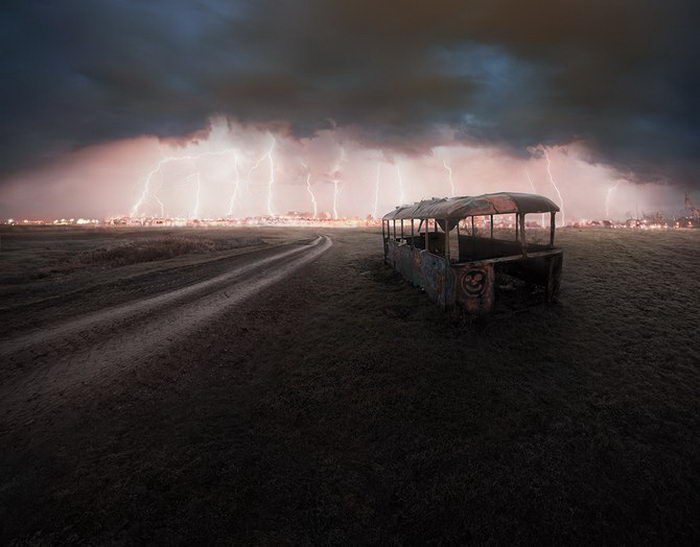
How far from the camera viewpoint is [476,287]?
7414mm

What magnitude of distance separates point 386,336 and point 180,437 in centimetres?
428

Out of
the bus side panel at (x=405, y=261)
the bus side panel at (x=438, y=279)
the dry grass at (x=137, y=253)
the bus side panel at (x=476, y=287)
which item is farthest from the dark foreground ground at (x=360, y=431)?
the dry grass at (x=137, y=253)

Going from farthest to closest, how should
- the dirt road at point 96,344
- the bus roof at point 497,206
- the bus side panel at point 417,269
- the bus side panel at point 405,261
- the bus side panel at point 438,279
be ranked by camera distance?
the bus side panel at point 405,261 < the bus side panel at point 417,269 < the bus side panel at point 438,279 < the bus roof at point 497,206 < the dirt road at point 96,344

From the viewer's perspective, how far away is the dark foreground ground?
8.90 feet

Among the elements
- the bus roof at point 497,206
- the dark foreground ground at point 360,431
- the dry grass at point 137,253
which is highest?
the bus roof at point 497,206

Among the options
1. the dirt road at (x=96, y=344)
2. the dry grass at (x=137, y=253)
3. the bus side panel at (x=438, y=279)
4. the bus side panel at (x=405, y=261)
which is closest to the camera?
the dirt road at (x=96, y=344)

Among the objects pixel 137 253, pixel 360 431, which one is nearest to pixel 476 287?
pixel 360 431

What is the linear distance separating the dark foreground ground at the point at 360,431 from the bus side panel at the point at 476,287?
1.79 feet

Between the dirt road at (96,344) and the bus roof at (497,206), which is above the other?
the bus roof at (497,206)

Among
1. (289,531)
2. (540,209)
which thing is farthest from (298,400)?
(540,209)

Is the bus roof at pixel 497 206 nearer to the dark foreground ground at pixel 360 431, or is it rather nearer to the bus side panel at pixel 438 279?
the bus side panel at pixel 438 279

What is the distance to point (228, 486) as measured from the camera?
10.0ft

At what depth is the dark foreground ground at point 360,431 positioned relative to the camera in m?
2.71

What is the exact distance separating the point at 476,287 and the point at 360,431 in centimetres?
499
